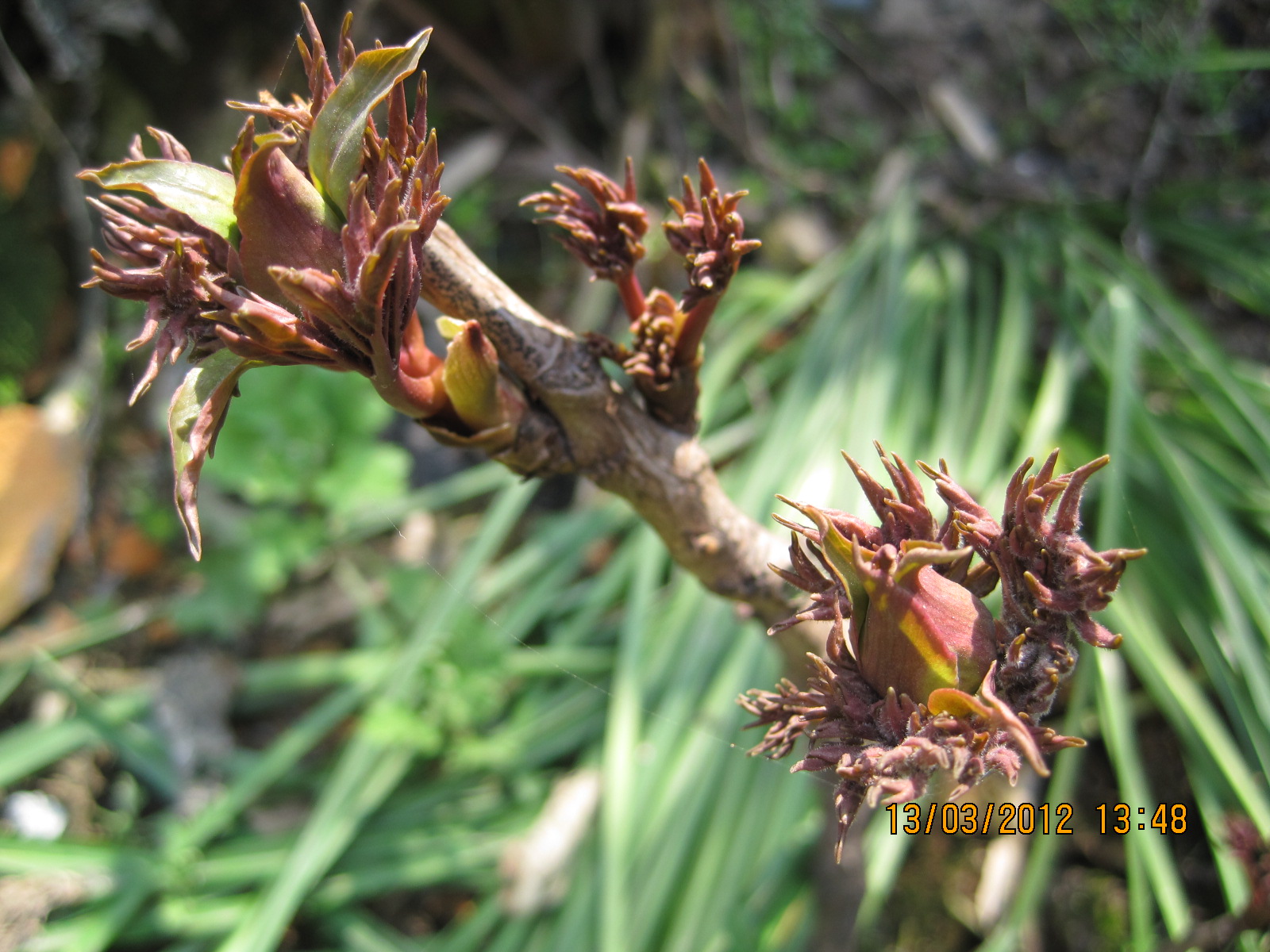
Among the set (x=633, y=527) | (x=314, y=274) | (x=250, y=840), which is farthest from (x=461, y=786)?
(x=314, y=274)

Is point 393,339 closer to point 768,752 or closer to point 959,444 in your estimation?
point 768,752

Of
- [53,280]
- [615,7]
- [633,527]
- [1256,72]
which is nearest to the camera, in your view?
[633,527]

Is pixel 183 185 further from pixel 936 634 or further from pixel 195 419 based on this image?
pixel 936 634

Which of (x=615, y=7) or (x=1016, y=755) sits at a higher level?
(x=615, y=7)
